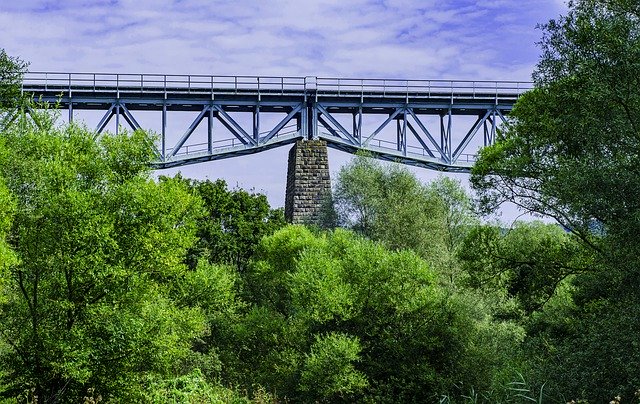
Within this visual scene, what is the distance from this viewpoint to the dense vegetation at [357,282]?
1864 cm

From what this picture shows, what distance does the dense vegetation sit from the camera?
61.2 feet

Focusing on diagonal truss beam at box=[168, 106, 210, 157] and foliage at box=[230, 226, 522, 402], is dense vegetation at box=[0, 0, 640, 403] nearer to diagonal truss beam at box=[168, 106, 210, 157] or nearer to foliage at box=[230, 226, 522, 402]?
foliage at box=[230, 226, 522, 402]

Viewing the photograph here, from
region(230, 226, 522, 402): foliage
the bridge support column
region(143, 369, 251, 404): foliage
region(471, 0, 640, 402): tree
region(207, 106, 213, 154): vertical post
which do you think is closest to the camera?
region(471, 0, 640, 402): tree

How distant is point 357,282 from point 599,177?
52.2ft

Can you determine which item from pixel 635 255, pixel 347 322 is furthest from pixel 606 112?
pixel 347 322

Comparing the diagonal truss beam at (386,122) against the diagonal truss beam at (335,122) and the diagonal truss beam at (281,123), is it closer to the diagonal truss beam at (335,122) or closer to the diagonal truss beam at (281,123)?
the diagonal truss beam at (335,122)

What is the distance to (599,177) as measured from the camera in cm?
1805

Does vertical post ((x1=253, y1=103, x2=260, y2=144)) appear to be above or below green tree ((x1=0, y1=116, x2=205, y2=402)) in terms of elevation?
above

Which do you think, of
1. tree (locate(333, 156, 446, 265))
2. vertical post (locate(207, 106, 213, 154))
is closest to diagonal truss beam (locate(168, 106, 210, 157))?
vertical post (locate(207, 106, 213, 154))

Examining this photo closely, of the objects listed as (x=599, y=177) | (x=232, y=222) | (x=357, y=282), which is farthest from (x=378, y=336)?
(x=232, y=222)

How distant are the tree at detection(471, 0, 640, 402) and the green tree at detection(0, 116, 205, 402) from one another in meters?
10.4

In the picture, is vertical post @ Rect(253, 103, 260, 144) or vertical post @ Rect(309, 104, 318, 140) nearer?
vertical post @ Rect(253, 103, 260, 144)

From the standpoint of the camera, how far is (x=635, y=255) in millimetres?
18094

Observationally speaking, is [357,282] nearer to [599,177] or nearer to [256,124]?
[599,177]
